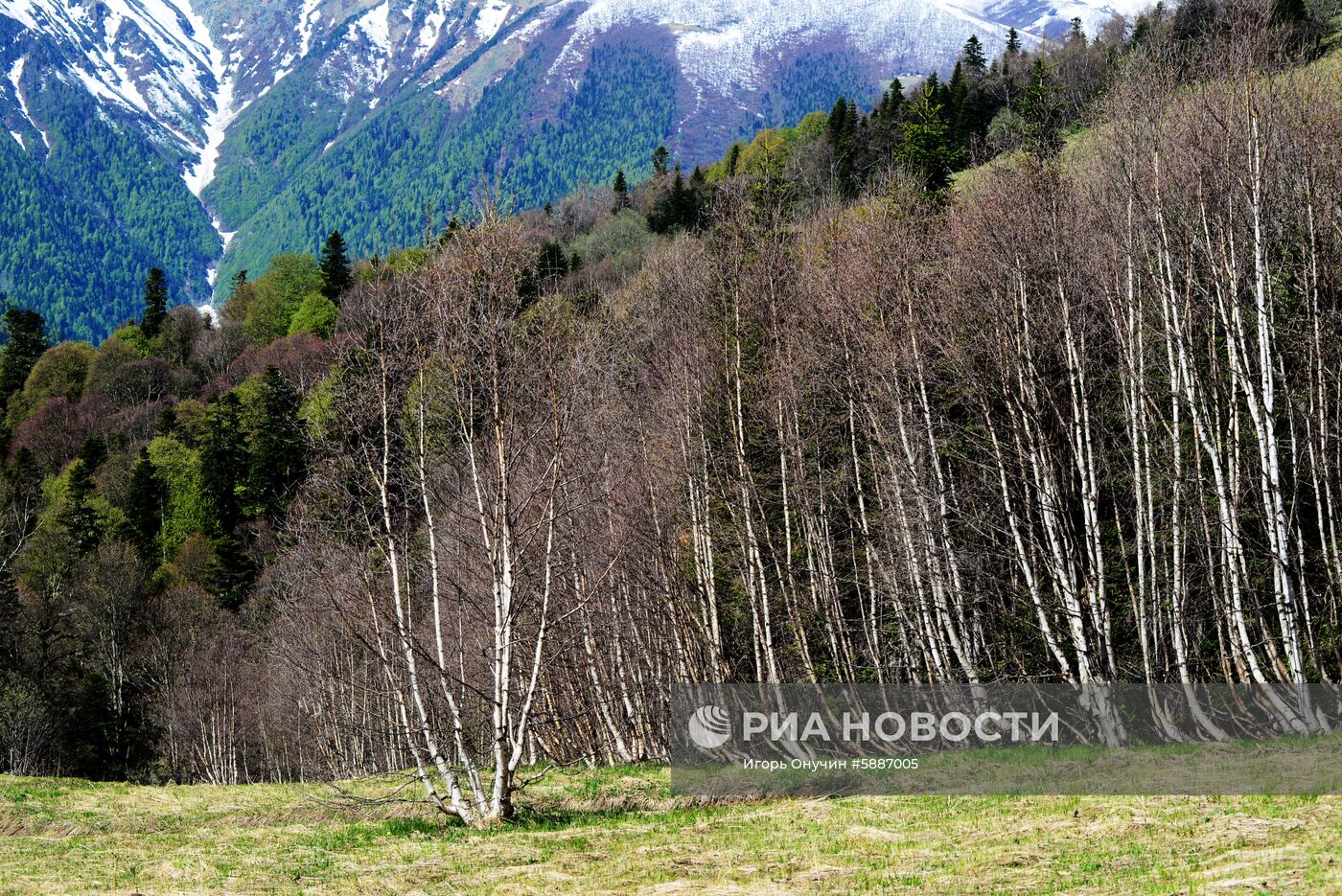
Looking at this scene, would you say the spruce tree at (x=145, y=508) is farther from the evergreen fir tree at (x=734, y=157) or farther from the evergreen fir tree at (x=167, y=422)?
the evergreen fir tree at (x=734, y=157)

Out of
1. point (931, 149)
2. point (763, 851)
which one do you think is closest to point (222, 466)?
point (931, 149)

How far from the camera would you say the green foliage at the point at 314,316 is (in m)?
87.5

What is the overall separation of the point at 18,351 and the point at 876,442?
98.2 m

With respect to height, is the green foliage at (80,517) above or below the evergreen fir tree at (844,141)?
below

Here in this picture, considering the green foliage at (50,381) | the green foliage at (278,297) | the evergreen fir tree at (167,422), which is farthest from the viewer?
the green foliage at (278,297)

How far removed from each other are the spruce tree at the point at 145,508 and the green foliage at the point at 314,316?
17940 mm

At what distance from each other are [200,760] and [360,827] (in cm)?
4302

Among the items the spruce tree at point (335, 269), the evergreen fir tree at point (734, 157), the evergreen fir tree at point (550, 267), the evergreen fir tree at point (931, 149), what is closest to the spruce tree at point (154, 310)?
the spruce tree at point (335, 269)

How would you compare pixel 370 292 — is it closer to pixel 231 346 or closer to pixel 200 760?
pixel 200 760

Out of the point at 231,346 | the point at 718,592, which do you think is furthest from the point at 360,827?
the point at 231,346

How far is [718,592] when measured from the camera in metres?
25.2

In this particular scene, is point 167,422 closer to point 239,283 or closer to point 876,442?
point 239,283

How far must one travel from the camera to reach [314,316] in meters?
89.8

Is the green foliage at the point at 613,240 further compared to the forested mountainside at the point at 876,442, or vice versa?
the green foliage at the point at 613,240
